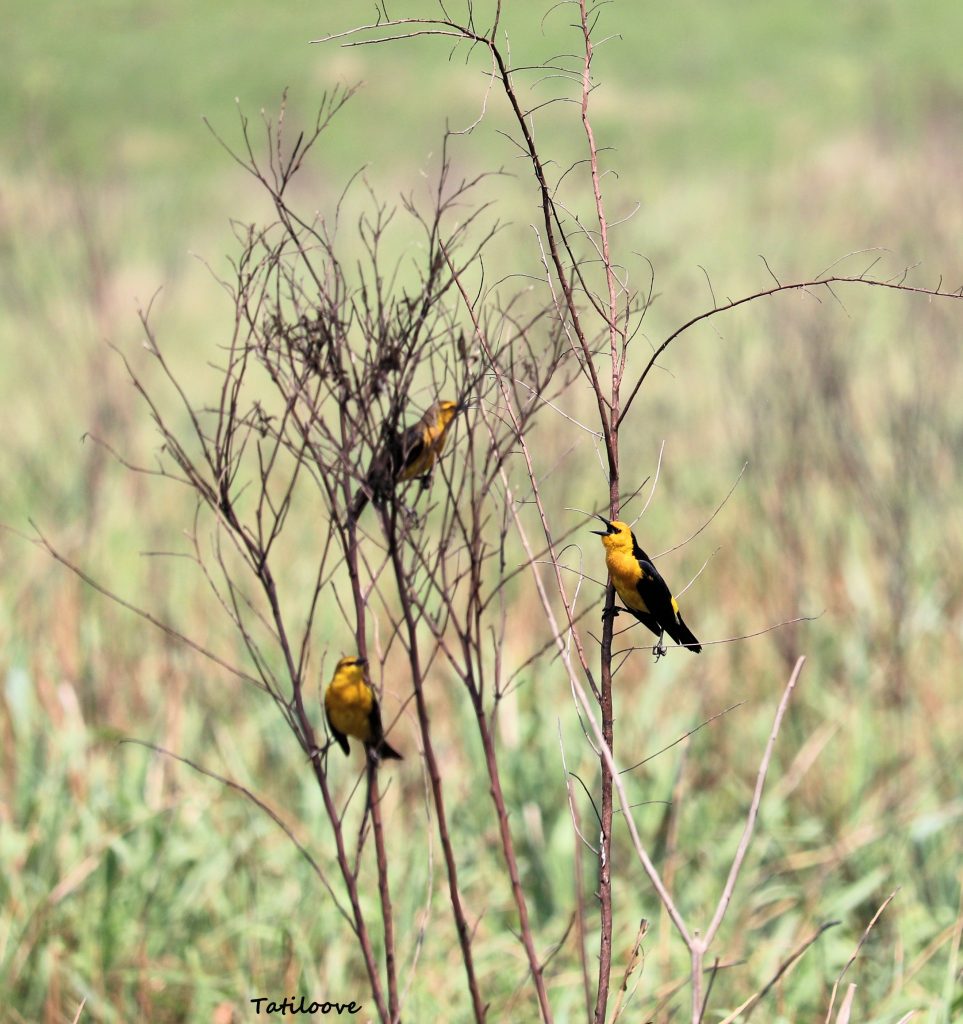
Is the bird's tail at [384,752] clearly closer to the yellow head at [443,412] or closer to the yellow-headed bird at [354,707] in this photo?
the yellow-headed bird at [354,707]

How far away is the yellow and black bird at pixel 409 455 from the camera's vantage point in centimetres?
136

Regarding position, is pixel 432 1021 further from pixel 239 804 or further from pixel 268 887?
pixel 239 804

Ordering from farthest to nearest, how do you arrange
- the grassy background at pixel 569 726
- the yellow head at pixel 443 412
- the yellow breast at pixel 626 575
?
the grassy background at pixel 569 726, the yellow head at pixel 443 412, the yellow breast at pixel 626 575

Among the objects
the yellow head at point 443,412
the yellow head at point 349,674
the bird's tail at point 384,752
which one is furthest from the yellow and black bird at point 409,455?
the bird's tail at point 384,752

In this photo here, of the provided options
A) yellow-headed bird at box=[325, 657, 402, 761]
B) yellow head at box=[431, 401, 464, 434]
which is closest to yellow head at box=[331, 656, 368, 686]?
yellow-headed bird at box=[325, 657, 402, 761]

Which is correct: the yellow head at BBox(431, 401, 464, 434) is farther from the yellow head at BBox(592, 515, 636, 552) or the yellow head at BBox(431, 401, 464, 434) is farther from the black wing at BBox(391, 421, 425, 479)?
the yellow head at BBox(592, 515, 636, 552)

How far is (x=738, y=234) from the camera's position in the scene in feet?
50.0

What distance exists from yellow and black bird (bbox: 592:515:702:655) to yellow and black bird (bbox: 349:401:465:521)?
0.24 meters

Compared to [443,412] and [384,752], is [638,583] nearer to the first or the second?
[443,412]

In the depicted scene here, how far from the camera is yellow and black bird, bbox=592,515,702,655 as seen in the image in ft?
4.32

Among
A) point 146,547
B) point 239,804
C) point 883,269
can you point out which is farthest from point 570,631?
point 883,269

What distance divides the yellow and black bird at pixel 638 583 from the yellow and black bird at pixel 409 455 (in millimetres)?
244

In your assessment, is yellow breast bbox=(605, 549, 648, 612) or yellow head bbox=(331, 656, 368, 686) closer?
yellow breast bbox=(605, 549, 648, 612)

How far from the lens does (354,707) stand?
4.90 ft
